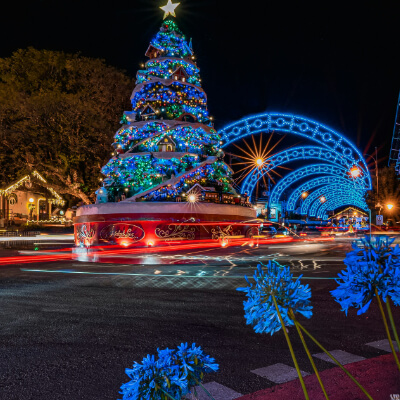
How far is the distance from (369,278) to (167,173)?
2548 cm

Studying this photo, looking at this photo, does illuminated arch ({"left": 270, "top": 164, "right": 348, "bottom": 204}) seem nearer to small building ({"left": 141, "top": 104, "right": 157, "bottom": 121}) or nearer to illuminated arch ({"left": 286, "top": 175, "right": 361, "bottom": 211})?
illuminated arch ({"left": 286, "top": 175, "right": 361, "bottom": 211})

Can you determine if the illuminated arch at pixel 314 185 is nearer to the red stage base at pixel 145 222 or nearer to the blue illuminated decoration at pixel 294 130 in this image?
the blue illuminated decoration at pixel 294 130

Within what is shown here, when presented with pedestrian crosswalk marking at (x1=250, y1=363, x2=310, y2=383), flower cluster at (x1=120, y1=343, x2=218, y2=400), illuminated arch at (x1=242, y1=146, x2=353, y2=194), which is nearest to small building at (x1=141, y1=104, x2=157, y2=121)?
illuminated arch at (x1=242, y1=146, x2=353, y2=194)

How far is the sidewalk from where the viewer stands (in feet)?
10.5

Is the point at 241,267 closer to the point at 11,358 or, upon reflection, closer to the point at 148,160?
the point at 11,358

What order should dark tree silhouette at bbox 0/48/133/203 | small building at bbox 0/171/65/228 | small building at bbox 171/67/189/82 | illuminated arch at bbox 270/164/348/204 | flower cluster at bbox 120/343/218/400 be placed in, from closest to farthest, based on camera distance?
flower cluster at bbox 120/343/218/400 < small building at bbox 171/67/189/82 < dark tree silhouette at bbox 0/48/133/203 < small building at bbox 0/171/65/228 < illuminated arch at bbox 270/164/348/204

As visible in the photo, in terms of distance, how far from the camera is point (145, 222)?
23.0 meters

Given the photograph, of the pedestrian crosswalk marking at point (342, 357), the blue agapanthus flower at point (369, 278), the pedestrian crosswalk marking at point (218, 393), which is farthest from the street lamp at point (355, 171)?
the blue agapanthus flower at point (369, 278)

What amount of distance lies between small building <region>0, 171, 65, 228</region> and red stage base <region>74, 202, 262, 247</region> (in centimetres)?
2204

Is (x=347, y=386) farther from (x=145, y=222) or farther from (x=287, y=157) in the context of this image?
(x=287, y=157)

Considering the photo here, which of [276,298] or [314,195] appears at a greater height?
[314,195]

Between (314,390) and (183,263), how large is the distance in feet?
35.7

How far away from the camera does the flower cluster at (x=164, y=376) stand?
1482 millimetres

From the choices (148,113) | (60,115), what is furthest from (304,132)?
(60,115)
